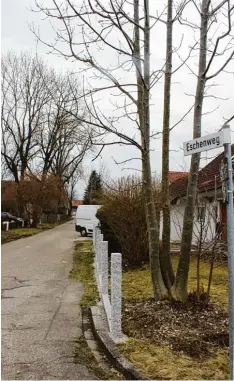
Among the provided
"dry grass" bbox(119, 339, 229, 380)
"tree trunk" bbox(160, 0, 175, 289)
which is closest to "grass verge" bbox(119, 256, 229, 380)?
"dry grass" bbox(119, 339, 229, 380)

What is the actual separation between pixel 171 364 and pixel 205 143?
2.14m

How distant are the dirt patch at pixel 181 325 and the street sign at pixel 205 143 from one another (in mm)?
2103

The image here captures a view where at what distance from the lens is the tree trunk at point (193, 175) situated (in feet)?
20.1

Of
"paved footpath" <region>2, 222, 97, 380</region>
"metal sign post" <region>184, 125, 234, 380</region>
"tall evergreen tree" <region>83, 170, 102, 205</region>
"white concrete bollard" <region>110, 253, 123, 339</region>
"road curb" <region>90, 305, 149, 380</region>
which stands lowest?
"paved footpath" <region>2, 222, 97, 380</region>

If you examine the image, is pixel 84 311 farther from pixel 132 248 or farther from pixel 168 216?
pixel 132 248

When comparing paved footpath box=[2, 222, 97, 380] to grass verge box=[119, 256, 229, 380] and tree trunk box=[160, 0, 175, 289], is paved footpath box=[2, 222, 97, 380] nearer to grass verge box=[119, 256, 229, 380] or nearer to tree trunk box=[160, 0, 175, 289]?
grass verge box=[119, 256, 229, 380]

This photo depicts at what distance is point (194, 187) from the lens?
6281 mm

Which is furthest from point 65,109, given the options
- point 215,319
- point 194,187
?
point 215,319

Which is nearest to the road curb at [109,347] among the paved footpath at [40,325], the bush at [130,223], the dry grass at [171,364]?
the dry grass at [171,364]

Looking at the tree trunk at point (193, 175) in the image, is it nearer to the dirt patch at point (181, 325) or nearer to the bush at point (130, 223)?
the dirt patch at point (181, 325)

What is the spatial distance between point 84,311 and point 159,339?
2.40 metres

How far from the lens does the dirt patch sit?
4852 millimetres

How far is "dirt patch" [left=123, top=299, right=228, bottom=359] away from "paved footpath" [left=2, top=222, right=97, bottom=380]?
0.80 meters

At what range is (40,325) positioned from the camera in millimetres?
6281
